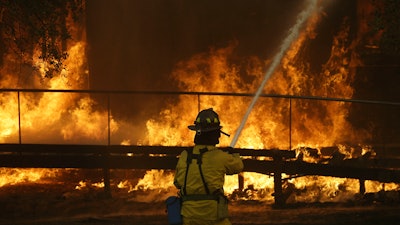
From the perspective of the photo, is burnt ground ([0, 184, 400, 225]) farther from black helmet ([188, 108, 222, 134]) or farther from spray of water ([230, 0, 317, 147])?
spray of water ([230, 0, 317, 147])

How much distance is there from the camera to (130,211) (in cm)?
1107

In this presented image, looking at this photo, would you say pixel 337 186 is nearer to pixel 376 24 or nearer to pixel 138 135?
pixel 376 24

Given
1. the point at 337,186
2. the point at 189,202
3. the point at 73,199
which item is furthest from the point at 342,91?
the point at 189,202

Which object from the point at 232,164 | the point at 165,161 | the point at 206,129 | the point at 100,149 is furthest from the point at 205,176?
the point at 100,149

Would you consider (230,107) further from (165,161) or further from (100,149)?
(100,149)

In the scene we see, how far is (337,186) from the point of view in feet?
40.1

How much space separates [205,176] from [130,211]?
16.9 ft

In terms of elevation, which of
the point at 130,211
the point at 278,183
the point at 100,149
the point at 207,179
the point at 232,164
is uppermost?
the point at 232,164

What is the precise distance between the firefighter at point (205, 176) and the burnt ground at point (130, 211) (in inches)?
142

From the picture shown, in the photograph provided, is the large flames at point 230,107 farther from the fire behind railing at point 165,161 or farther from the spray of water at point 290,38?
the fire behind railing at point 165,161

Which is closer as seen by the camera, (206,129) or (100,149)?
(206,129)

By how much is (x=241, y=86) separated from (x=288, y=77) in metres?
1.19

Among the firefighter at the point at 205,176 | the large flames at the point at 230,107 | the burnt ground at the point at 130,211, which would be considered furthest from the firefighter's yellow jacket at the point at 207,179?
A: the large flames at the point at 230,107

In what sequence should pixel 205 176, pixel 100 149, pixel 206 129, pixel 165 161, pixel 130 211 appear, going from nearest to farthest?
pixel 205 176
pixel 206 129
pixel 130 211
pixel 165 161
pixel 100 149
